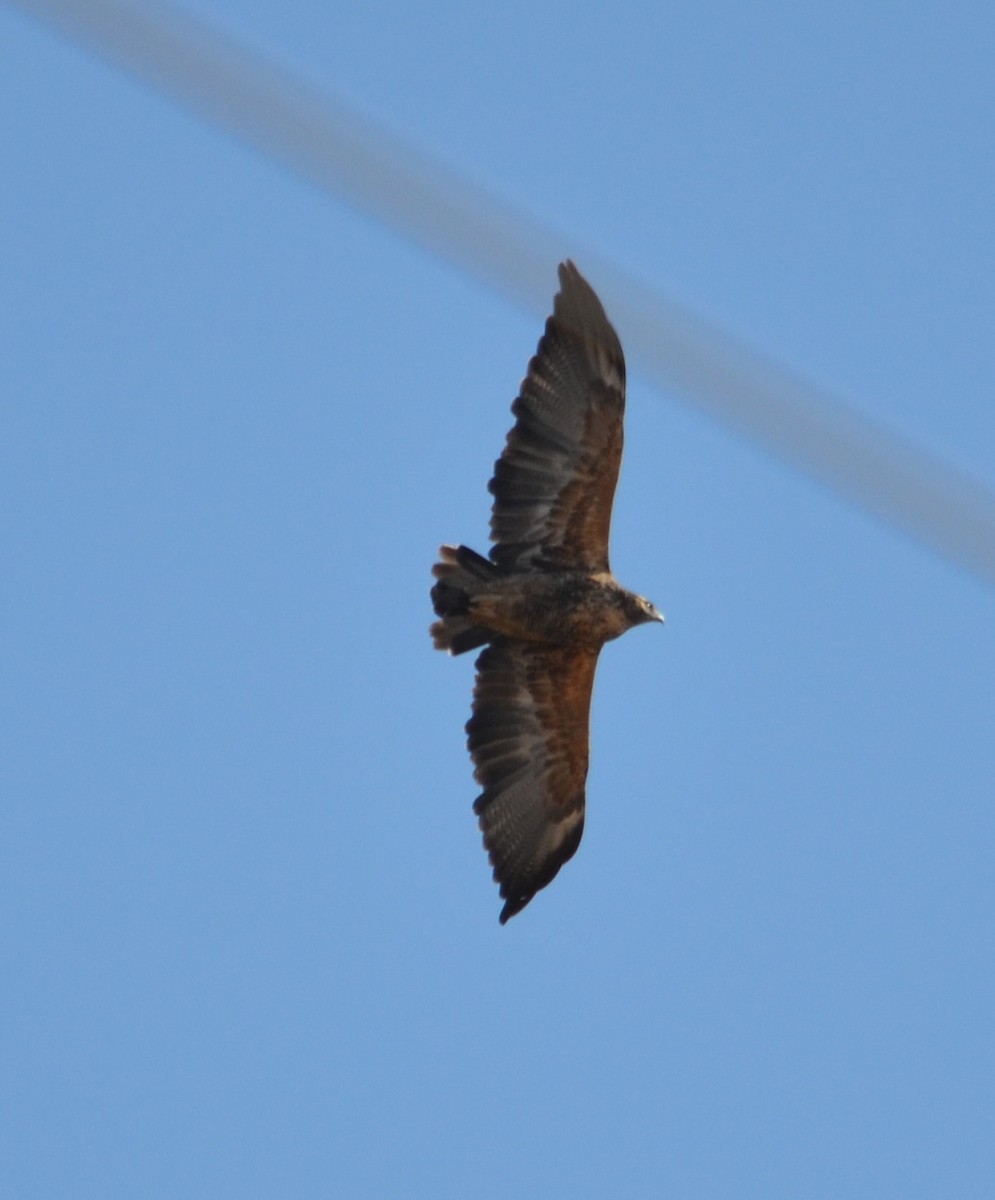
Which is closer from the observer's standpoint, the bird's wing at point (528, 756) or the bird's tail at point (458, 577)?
the bird's tail at point (458, 577)

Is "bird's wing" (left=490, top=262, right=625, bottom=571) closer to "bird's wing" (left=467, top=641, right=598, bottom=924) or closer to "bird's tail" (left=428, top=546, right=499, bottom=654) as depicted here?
"bird's tail" (left=428, top=546, right=499, bottom=654)

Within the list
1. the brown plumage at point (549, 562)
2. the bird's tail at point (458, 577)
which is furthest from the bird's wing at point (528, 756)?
the bird's tail at point (458, 577)

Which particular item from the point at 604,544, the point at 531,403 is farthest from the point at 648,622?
the point at 531,403

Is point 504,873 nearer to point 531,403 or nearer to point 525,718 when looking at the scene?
point 525,718

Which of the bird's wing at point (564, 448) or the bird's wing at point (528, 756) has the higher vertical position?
the bird's wing at point (564, 448)

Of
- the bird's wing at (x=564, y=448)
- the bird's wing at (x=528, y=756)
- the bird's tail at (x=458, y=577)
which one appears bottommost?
the bird's wing at (x=528, y=756)

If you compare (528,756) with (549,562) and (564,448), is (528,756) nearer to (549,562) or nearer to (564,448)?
(549,562)

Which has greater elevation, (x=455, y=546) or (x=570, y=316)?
(x=570, y=316)

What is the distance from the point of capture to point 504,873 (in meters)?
16.7

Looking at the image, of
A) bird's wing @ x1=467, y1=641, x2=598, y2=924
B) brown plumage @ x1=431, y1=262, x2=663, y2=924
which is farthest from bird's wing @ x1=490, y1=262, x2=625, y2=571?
bird's wing @ x1=467, y1=641, x2=598, y2=924

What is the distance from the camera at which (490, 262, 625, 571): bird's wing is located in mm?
15672

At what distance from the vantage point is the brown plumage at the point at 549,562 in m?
15.7

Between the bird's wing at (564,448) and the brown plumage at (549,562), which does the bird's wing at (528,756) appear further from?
the bird's wing at (564,448)

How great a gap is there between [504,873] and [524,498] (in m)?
2.94
